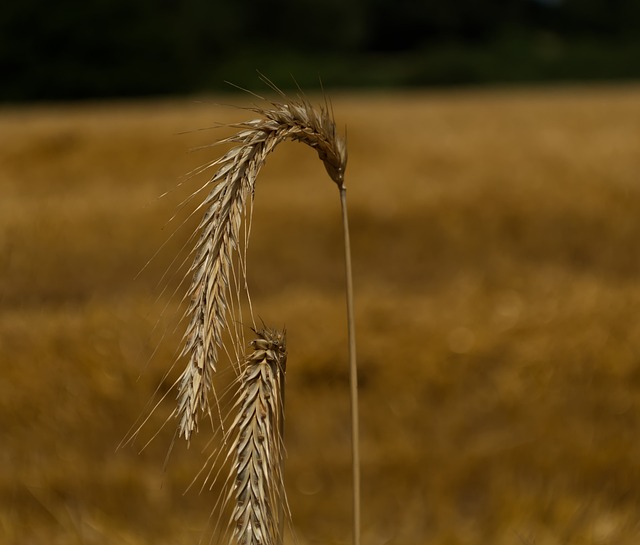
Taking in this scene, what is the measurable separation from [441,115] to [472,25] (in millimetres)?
23549

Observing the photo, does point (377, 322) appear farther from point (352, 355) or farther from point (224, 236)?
point (224, 236)

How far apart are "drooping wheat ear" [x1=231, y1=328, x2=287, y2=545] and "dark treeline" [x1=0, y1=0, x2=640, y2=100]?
20.6 metres

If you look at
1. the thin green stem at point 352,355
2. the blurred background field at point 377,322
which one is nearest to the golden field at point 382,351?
the blurred background field at point 377,322

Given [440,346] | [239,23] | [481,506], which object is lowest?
[481,506]

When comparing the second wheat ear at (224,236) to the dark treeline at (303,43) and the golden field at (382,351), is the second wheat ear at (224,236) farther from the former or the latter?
the dark treeline at (303,43)

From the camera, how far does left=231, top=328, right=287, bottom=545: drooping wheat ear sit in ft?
3.10

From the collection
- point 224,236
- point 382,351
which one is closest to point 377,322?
point 382,351

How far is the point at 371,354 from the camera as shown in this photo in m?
3.29

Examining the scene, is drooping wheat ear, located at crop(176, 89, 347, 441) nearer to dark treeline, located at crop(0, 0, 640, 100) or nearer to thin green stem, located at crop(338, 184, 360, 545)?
thin green stem, located at crop(338, 184, 360, 545)

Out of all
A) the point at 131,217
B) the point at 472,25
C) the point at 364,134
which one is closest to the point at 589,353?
the point at 131,217

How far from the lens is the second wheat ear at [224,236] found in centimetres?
84

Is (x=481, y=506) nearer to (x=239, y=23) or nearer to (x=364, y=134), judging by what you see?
(x=364, y=134)

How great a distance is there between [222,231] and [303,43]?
2989 centimetres

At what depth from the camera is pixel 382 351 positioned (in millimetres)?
3307
